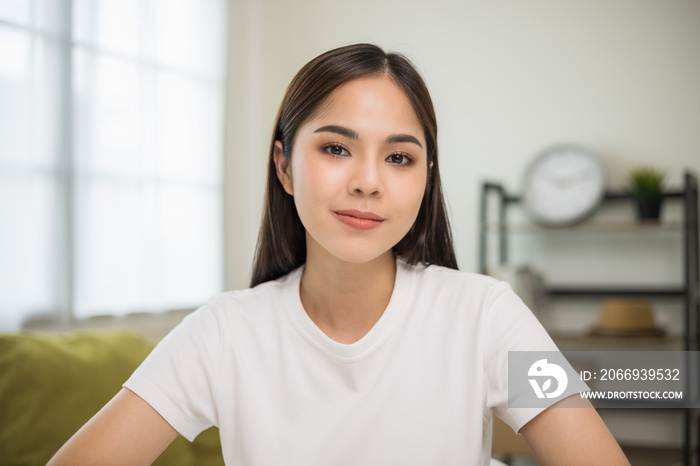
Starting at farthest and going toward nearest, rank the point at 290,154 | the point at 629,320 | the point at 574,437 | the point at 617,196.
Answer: the point at 617,196 < the point at 629,320 < the point at 290,154 < the point at 574,437

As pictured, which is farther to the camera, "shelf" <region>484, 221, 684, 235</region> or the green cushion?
"shelf" <region>484, 221, 684, 235</region>

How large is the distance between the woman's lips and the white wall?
2.68 m

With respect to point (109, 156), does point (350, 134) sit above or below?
below

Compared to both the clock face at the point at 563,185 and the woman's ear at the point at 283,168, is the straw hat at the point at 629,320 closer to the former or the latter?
the clock face at the point at 563,185

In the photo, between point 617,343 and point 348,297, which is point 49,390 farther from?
point 617,343

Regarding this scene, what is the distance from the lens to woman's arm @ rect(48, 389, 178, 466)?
992mm

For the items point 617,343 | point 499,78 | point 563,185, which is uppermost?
point 499,78

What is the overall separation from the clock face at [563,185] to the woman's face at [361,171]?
92.8 inches

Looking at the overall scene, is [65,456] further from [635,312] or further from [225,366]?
[635,312]

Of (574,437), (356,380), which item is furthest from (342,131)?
(574,437)

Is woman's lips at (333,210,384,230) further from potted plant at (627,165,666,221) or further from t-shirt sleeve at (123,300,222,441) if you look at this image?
potted plant at (627,165,666,221)

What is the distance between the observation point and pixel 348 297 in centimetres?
117

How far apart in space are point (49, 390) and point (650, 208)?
266 cm

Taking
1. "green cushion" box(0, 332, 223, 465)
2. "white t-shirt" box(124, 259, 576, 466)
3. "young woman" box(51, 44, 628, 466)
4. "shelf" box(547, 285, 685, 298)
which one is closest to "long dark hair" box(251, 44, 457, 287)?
"young woman" box(51, 44, 628, 466)
